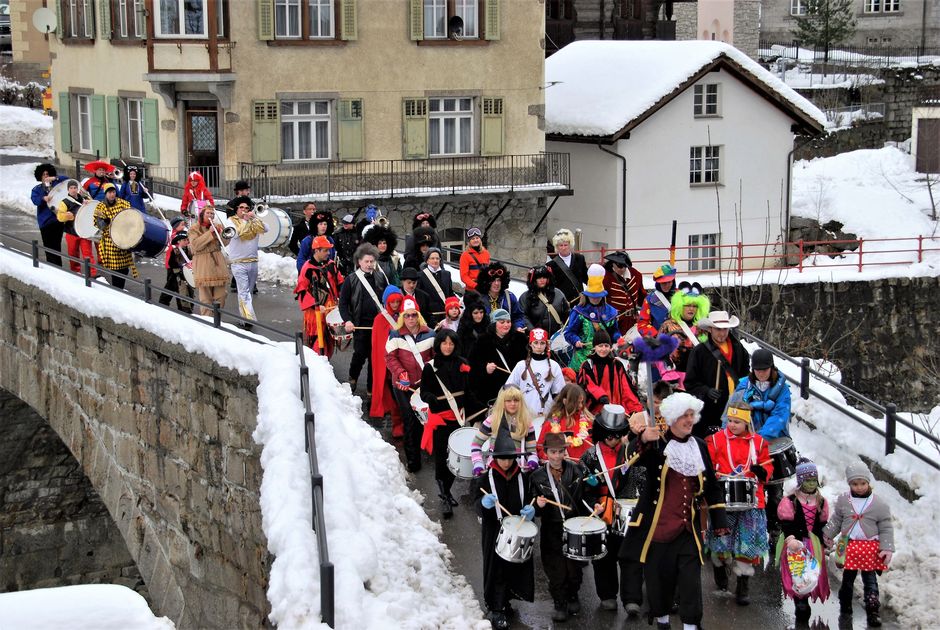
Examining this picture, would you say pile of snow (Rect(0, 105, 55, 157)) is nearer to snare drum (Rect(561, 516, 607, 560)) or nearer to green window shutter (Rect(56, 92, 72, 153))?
green window shutter (Rect(56, 92, 72, 153))

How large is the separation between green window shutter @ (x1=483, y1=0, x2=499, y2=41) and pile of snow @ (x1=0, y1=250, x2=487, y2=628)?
19277 millimetres

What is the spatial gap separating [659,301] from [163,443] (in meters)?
5.05

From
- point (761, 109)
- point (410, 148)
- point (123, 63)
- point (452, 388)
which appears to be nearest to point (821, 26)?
point (761, 109)

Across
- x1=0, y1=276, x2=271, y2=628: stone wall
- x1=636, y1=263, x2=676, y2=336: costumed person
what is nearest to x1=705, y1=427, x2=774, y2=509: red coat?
x1=636, y1=263, x2=676, y2=336: costumed person

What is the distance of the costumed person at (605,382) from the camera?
1123cm

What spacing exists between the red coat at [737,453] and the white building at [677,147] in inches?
918

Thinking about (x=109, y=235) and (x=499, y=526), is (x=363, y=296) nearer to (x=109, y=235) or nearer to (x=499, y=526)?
→ (x=499, y=526)

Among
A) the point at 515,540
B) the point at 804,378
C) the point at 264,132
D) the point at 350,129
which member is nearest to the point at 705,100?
the point at 350,129

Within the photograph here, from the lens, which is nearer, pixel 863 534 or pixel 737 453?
pixel 863 534

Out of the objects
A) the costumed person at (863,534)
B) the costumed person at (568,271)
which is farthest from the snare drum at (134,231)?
the costumed person at (863,534)

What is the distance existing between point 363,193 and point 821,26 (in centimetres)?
3003

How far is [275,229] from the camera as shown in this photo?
17.3 meters

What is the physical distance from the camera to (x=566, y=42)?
1684 inches

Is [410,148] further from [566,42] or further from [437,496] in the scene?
[437,496]
